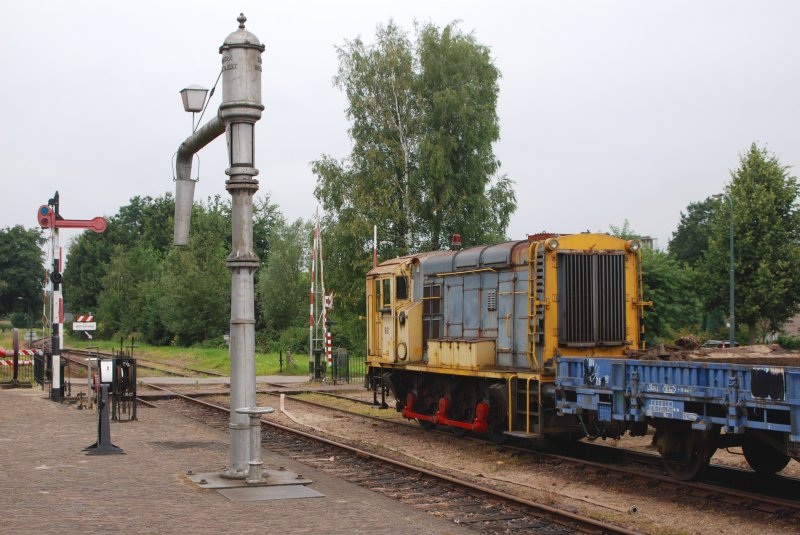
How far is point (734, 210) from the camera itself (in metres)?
38.7

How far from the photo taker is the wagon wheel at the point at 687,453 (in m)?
11.4

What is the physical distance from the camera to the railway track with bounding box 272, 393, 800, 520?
33.7 ft

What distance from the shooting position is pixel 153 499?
1017cm

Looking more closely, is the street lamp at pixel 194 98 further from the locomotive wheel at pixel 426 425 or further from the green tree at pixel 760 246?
the green tree at pixel 760 246

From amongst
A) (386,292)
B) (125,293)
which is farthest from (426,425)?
(125,293)

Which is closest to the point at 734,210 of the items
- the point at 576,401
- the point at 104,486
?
the point at 576,401

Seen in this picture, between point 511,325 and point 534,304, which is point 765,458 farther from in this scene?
point 511,325

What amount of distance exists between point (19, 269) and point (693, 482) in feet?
343

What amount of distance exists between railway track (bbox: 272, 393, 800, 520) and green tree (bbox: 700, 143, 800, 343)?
2538 cm

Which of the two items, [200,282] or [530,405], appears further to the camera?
[200,282]

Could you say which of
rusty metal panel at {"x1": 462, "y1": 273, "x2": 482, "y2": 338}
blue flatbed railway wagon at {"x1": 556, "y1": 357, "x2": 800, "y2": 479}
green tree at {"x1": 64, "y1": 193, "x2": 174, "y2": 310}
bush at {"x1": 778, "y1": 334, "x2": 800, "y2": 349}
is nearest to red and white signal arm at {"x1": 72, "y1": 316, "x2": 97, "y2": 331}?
rusty metal panel at {"x1": 462, "y1": 273, "x2": 482, "y2": 338}

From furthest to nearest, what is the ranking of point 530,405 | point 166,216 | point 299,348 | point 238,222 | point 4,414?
point 166,216 → point 299,348 → point 4,414 → point 530,405 → point 238,222

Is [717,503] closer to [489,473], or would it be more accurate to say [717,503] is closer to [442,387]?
[489,473]

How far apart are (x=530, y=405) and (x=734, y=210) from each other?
91.1 ft
